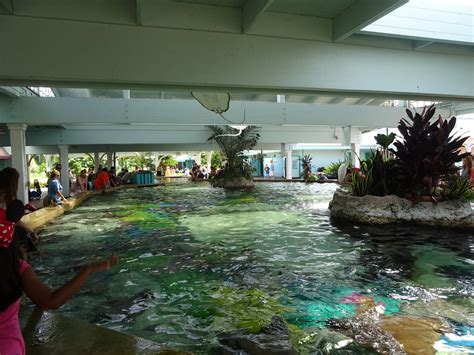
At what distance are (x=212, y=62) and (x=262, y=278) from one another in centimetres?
309

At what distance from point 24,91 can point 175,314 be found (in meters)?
11.0

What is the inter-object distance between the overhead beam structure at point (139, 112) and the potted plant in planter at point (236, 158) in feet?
25.7

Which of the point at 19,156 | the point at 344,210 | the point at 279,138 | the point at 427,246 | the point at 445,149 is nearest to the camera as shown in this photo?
the point at 427,246

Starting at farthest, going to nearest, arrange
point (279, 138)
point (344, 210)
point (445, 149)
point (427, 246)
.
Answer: point (279, 138), point (344, 210), point (445, 149), point (427, 246)

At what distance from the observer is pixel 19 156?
10516mm

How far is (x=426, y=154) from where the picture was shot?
8.00 m

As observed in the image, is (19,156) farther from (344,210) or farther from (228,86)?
(344,210)

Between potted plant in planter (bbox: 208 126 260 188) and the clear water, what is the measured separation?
43.7ft

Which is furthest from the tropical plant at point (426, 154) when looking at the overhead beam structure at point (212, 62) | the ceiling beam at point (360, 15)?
the ceiling beam at point (360, 15)

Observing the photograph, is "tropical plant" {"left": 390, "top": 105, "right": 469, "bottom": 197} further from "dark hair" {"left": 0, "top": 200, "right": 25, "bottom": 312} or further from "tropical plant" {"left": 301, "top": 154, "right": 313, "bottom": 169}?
"tropical plant" {"left": 301, "top": 154, "right": 313, "bottom": 169}

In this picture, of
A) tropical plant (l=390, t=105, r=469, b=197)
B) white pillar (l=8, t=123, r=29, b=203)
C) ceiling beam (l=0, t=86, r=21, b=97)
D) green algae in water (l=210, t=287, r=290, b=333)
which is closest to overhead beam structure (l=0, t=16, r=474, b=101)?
tropical plant (l=390, t=105, r=469, b=197)

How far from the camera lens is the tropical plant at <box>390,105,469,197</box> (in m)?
7.80

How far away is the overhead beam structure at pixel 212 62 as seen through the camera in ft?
15.0

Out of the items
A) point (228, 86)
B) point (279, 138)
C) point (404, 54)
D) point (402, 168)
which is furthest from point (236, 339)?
point (279, 138)
